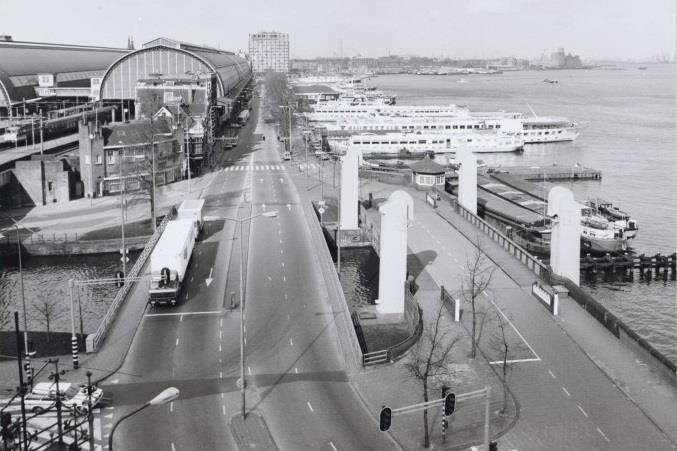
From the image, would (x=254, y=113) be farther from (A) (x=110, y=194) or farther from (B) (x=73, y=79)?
(A) (x=110, y=194)

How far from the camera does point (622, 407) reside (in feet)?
78.4

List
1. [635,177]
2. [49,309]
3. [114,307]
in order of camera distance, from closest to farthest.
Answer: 1. [114,307]
2. [49,309]
3. [635,177]

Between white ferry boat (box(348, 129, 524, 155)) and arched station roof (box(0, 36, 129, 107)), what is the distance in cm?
4366

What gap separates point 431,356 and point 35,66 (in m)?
98.6

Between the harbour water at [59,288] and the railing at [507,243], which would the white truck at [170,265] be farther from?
the railing at [507,243]

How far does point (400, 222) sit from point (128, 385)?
13.5 metres

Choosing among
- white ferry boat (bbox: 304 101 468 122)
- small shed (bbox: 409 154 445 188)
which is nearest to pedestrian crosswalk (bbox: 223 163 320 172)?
small shed (bbox: 409 154 445 188)

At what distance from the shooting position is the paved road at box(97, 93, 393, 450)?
73.6ft

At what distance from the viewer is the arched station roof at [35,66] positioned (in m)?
97.4

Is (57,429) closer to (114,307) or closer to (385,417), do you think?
(385,417)

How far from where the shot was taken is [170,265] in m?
35.5

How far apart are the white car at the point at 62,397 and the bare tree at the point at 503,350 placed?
12592 millimetres

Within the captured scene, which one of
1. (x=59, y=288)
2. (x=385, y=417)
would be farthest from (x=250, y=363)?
(x=59, y=288)

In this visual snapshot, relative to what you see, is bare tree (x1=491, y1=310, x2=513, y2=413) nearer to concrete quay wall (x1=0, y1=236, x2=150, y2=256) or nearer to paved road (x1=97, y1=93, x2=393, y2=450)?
paved road (x1=97, y1=93, x2=393, y2=450)
